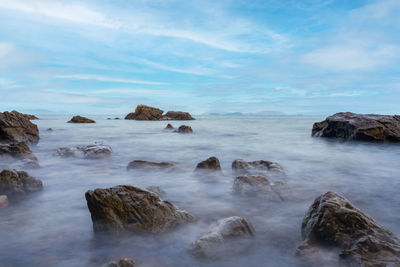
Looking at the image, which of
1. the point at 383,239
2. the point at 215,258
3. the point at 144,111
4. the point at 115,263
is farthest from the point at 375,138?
the point at 144,111

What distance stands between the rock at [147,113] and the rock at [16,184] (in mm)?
44756

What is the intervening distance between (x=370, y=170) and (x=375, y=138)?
6.54 meters

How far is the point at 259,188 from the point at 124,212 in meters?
2.35

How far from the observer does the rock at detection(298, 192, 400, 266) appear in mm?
2391

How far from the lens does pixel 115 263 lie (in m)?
2.38

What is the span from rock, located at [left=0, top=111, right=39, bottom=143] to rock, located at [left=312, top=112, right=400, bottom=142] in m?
15.1

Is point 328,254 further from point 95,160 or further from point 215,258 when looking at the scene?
point 95,160

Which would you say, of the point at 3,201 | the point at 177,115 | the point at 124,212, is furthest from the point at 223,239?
the point at 177,115

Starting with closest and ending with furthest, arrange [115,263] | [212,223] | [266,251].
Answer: [115,263]
[266,251]
[212,223]

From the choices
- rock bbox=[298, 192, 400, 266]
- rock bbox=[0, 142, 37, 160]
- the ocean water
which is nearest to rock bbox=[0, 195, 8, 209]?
the ocean water

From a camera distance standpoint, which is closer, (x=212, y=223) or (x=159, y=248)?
(x=159, y=248)

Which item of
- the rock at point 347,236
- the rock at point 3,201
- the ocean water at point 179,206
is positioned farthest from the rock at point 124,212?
the rock at point 3,201

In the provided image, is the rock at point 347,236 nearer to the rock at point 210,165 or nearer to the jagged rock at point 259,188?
the jagged rock at point 259,188

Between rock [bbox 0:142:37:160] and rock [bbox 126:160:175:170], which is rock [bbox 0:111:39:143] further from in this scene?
rock [bbox 126:160:175:170]
